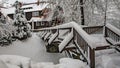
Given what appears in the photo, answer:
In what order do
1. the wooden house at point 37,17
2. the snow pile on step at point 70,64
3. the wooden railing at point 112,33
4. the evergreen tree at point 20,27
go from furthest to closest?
the wooden house at point 37,17, the evergreen tree at point 20,27, the wooden railing at point 112,33, the snow pile on step at point 70,64

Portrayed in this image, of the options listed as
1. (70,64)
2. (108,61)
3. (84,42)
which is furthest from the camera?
(84,42)

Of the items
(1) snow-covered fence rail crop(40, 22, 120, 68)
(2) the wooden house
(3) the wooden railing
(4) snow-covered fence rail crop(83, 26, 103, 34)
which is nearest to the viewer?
(1) snow-covered fence rail crop(40, 22, 120, 68)

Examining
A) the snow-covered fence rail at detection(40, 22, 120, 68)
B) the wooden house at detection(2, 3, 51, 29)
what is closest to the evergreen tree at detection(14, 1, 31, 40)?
the snow-covered fence rail at detection(40, 22, 120, 68)

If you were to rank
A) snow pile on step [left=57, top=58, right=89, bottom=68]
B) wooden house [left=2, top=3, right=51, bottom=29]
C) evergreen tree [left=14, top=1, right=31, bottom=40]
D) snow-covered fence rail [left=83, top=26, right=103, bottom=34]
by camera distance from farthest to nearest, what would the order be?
wooden house [left=2, top=3, right=51, bottom=29], evergreen tree [left=14, top=1, right=31, bottom=40], snow-covered fence rail [left=83, top=26, right=103, bottom=34], snow pile on step [left=57, top=58, right=89, bottom=68]

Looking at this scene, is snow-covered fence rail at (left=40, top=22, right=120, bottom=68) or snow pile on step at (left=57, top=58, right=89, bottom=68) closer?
snow pile on step at (left=57, top=58, right=89, bottom=68)

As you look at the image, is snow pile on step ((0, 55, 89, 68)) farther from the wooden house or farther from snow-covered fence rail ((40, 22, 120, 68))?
the wooden house

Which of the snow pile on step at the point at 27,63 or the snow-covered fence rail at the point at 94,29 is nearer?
the snow pile on step at the point at 27,63

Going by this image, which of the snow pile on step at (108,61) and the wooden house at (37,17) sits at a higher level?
the snow pile on step at (108,61)

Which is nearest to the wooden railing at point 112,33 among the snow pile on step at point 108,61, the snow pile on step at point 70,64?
the snow pile on step at point 108,61

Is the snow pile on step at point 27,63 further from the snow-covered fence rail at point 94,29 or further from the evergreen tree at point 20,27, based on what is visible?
the evergreen tree at point 20,27

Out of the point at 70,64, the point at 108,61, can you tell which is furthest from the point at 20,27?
the point at 70,64

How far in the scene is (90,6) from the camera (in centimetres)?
1658

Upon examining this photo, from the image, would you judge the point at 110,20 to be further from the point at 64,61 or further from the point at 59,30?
the point at 64,61

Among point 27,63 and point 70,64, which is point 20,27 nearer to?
point 27,63
